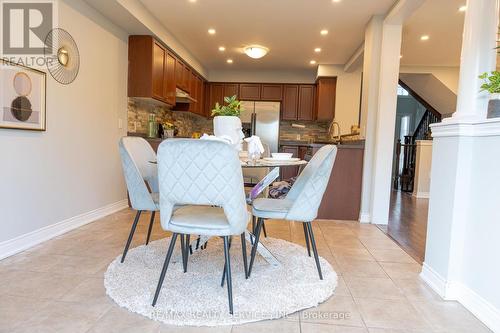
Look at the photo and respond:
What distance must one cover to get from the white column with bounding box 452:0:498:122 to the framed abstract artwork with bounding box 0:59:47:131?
3063 millimetres

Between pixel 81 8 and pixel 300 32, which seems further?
pixel 300 32

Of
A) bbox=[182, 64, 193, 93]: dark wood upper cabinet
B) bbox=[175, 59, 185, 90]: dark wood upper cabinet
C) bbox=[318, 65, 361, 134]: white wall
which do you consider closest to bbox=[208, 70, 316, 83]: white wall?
bbox=[318, 65, 361, 134]: white wall

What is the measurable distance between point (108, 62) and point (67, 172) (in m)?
1.43

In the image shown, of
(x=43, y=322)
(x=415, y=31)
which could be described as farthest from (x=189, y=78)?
(x=43, y=322)

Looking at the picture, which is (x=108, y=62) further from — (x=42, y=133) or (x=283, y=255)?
(x=283, y=255)

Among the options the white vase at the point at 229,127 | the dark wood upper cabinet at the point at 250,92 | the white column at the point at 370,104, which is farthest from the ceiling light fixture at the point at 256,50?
the white vase at the point at 229,127

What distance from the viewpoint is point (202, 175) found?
1519 millimetres

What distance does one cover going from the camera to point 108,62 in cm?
365

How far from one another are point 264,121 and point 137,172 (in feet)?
14.9

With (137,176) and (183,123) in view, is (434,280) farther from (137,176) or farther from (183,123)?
(183,123)

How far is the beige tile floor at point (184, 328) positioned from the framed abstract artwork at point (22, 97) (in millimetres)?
1012

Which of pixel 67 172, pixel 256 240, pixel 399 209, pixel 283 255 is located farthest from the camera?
pixel 399 209

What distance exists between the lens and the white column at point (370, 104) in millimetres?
3676

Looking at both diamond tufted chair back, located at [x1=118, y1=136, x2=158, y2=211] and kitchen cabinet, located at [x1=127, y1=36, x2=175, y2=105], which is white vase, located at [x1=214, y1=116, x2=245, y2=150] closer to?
diamond tufted chair back, located at [x1=118, y1=136, x2=158, y2=211]
